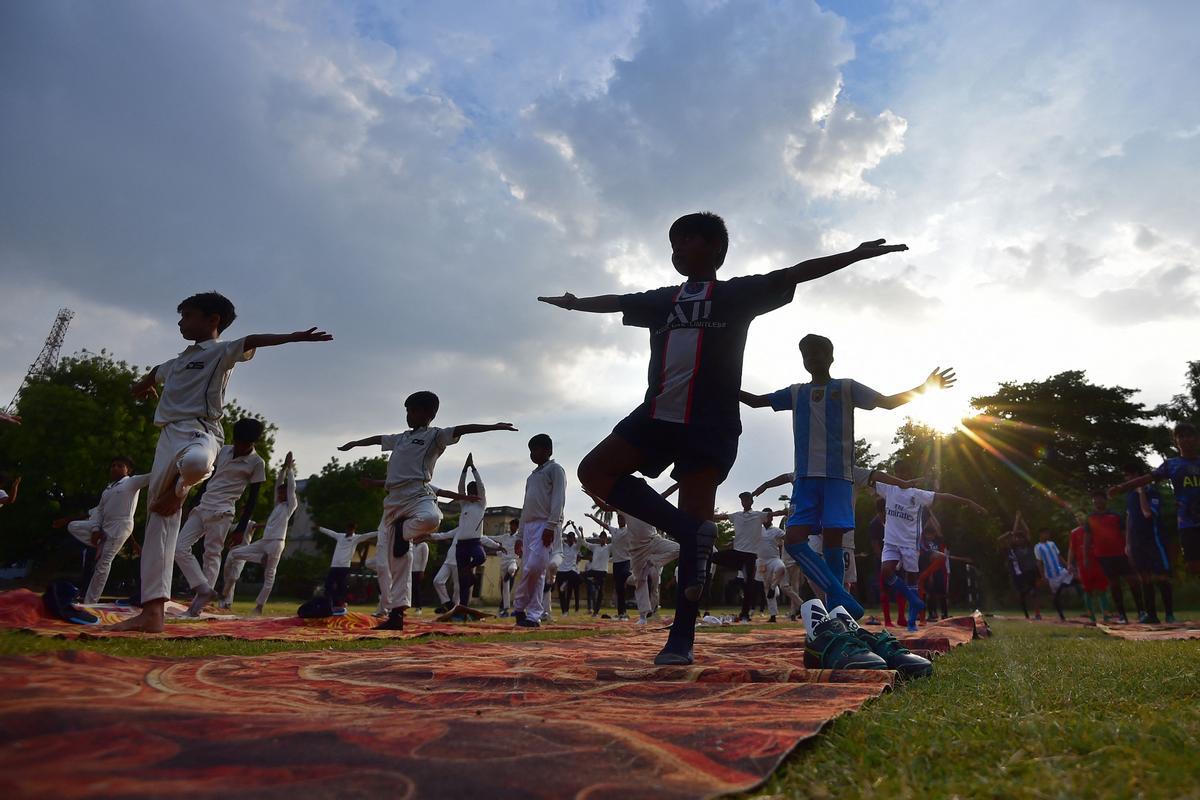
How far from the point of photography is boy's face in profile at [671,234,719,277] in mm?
3824

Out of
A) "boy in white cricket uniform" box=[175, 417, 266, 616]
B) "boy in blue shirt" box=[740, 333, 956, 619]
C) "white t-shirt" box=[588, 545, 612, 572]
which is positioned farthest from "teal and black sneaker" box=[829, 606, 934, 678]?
"white t-shirt" box=[588, 545, 612, 572]

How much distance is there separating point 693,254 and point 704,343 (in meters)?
0.61

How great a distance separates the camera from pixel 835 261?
140 inches

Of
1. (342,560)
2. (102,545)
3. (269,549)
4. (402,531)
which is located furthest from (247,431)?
(342,560)

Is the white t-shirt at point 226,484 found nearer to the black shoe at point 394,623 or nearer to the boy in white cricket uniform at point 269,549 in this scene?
the boy in white cricket uniform at point 269,549

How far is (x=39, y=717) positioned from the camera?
4.58 ft

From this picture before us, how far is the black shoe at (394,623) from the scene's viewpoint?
7.01 m

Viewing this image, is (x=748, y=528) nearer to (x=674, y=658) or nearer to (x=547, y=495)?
(x=547, y=495)

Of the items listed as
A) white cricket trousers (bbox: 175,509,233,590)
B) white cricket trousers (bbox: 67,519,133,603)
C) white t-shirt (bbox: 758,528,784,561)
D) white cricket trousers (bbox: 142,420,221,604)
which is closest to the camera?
white cricket trousers (bbox: 142,420,221,604)

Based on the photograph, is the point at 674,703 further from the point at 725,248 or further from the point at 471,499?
the point at 471,499

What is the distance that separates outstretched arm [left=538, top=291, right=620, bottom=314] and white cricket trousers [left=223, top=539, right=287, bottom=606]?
8.81 metres

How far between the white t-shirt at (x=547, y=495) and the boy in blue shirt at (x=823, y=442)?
189 inches

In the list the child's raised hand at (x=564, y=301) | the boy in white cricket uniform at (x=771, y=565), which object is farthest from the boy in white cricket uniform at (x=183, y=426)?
the boy in white cricket uniform at (x=771, y=565)

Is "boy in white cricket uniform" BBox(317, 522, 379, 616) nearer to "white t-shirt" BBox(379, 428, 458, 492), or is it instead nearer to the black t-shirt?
"white t-shirt" BBox(379, 428, 458, 492)
